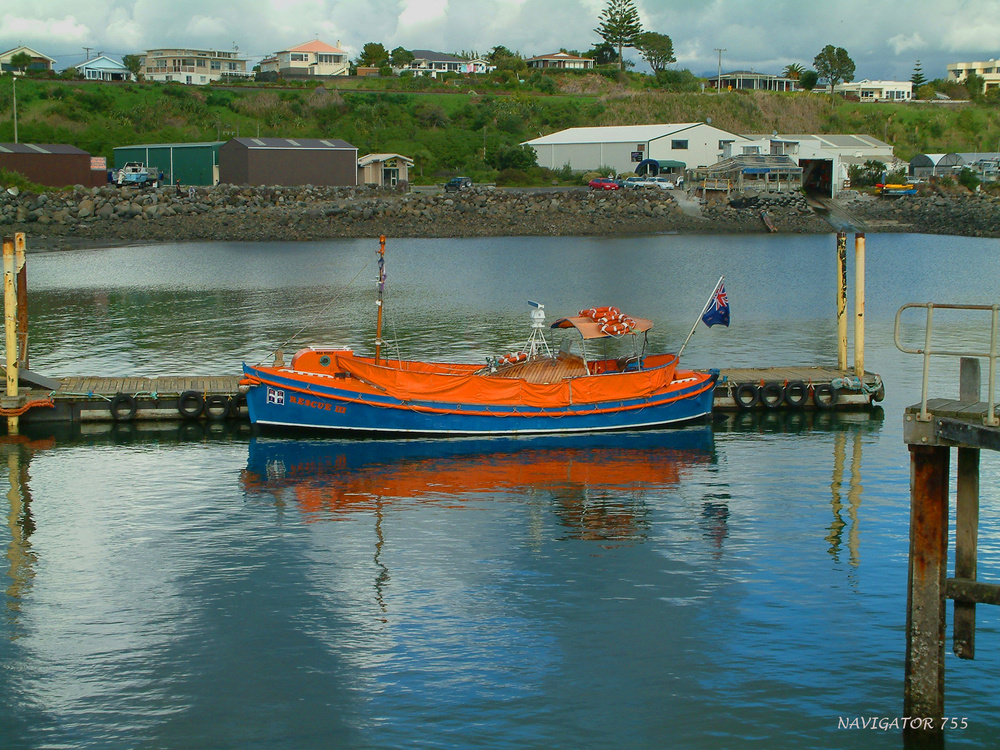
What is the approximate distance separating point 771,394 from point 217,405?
1758cm

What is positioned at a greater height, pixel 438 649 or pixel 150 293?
pixel 150 293

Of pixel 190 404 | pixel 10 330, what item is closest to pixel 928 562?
pixel 190 404

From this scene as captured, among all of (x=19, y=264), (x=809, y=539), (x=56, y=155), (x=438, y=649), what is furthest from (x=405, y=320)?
(x=56, y=155)

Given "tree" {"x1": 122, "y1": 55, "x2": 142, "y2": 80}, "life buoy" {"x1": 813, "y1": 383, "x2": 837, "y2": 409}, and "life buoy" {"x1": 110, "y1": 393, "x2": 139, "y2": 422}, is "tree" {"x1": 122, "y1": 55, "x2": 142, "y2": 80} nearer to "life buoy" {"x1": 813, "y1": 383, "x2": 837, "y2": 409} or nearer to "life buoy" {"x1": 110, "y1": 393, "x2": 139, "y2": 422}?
"life buoy" {"x1": 110, "y1": 393, "x2": 139, "y2": 422}

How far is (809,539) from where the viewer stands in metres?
22.4

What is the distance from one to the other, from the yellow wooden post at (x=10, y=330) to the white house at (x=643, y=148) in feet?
312

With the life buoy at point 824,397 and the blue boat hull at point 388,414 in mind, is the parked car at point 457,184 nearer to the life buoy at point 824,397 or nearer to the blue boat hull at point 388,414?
the life buoy at point 824,397

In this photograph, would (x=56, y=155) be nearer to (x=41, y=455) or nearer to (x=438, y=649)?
(x=41, y=455)

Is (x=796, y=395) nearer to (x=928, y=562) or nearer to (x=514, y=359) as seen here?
(x=514, y=359)

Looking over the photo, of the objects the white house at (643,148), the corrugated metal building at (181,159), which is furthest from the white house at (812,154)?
the corrugated metal building at (181,159)

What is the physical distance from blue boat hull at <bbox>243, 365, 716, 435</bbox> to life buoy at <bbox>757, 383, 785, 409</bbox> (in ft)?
18.9

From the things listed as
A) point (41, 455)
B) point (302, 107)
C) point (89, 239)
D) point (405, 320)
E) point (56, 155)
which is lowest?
point (41, 455)

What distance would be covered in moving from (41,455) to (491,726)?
61.0 ft

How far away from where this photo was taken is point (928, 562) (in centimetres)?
1365
